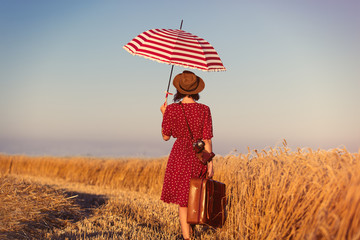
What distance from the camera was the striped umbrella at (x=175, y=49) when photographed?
4.84 metres

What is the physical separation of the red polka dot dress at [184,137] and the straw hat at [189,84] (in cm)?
17

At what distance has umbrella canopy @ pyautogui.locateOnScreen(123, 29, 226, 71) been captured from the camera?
484 centimetres

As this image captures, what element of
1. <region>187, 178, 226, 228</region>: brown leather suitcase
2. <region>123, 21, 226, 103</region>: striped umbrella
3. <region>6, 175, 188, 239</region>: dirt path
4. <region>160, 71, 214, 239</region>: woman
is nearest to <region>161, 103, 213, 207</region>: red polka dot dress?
<region>160, 71, 214, 239</region>: woman

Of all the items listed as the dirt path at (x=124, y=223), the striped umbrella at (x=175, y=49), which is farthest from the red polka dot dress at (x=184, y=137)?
the dirt path at (x=124, y=223)

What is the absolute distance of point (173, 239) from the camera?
16.8 ft

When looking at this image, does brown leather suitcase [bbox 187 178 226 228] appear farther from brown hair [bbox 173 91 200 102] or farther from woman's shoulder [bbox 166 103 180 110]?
brown hair [bbox 173 91 200 102]

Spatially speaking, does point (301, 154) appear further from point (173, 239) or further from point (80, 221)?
point (80, 221)

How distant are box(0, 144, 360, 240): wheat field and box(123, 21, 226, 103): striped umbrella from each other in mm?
1444

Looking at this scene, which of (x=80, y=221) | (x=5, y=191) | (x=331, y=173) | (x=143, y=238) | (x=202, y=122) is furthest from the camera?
(x=80, y=221)

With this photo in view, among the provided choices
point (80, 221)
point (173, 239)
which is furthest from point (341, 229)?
point (80, 221)

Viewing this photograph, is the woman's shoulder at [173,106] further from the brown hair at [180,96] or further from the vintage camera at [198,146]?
the vintage camera at [198,146]

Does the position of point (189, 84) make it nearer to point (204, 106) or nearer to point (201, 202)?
point (204, 106)

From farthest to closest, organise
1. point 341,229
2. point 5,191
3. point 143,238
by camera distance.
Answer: point 5,191 → point 143,238 → point 341,229

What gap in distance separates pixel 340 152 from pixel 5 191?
4.89 metres
